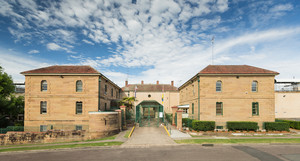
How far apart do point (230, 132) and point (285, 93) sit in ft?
60.9

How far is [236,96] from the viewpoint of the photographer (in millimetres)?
20922

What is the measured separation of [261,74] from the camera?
68.2ft

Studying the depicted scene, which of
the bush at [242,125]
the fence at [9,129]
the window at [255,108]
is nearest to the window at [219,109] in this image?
the bush at [242,125]

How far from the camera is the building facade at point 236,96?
20.7 metres

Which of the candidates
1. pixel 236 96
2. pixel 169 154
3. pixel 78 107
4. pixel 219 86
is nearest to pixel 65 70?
pixel 78 107

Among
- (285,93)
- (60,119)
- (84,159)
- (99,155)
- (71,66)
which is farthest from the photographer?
(285,93)

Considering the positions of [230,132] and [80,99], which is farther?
[80,99]

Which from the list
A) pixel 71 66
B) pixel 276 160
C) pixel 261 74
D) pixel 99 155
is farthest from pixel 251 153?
pixel 71 66

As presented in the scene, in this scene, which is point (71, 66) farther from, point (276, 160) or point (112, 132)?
point (276, 160)

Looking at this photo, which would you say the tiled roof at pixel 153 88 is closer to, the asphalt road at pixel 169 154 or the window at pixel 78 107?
the window at pixel 78 107

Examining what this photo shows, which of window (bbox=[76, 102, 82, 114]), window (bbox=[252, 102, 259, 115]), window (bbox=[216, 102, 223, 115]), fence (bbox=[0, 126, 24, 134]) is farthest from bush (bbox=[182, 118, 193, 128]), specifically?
fence (bbox=[0, 126, 24, 134])

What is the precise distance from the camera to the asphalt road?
10625mm

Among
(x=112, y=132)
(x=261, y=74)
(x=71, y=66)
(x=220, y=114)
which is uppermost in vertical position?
(x=71, y=66)

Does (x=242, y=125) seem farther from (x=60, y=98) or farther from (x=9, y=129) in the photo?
(x=9, y=129)
